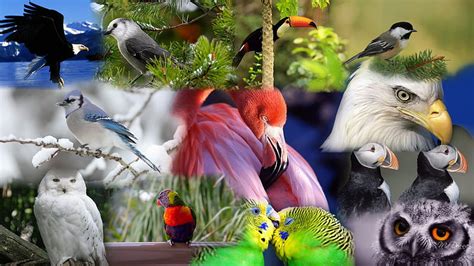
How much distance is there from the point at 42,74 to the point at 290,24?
824 mm

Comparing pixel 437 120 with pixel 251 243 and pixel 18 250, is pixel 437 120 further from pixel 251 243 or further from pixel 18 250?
pixel 18 250

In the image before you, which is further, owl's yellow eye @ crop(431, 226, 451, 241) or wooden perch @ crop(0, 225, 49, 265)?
owl's yellow eye @ crop(431, 226, 451, 241)

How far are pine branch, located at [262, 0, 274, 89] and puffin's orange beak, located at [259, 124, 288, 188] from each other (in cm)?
15

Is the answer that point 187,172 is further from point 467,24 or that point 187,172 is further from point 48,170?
point 467,24

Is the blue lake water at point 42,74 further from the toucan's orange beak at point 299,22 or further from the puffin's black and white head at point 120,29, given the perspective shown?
the toucan's orange beak at point 299,22

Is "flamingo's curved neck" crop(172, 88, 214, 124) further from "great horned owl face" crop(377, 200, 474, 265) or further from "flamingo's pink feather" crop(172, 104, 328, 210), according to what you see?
"great horned owl face" crop(377, 200, 474, 265)

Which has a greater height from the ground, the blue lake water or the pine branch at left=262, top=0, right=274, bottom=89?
the pine branch at left=262, top=0, right=274, bottom=89

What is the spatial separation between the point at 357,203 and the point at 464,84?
54 cm

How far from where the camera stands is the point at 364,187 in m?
2.37

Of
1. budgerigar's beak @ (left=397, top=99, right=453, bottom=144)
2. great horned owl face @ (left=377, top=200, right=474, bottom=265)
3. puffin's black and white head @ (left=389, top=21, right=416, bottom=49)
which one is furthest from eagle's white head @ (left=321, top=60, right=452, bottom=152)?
great horned owl face @ (left=377, top=200, right=474, bottom=265)

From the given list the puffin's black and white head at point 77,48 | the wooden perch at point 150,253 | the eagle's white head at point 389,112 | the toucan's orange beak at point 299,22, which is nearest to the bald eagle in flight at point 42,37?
the puffin's black and white head at point 77,48

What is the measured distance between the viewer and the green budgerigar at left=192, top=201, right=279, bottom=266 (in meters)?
2.29

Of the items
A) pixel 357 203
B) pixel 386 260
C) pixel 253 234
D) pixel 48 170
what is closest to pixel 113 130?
pixel 48 170

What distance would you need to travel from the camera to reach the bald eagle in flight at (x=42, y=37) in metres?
2.28
